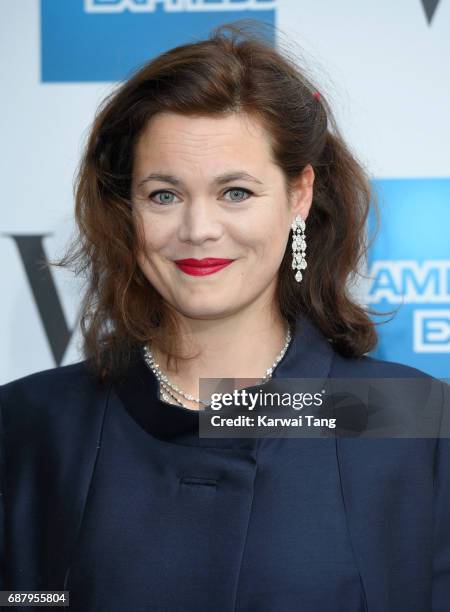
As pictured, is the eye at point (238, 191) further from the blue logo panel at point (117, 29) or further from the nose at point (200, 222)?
the blue logo panel at point (117, 29)

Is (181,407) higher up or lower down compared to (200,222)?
lower down

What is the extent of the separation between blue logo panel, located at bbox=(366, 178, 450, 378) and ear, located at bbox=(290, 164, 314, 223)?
0.44m

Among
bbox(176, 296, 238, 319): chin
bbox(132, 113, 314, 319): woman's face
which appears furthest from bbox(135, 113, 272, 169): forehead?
bbox(176, 296, 238, 319): chin

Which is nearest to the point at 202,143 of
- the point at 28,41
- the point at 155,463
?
the point at 155,463

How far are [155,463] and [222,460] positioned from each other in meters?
0.12

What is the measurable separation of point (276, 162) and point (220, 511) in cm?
62

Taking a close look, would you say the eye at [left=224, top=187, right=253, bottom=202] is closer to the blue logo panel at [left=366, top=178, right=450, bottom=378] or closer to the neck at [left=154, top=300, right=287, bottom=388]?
the neck at [left=154, top=300, right=287, bottom=388]

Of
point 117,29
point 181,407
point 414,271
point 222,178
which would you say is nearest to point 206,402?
point 181,407

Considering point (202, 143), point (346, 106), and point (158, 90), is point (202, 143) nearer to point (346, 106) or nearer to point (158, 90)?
point (158, 90)

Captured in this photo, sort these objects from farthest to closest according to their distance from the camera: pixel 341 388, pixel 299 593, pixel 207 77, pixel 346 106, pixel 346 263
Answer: pixel 346 106 < pixel 346 263 < pixel 341 388 < pixel 207 77 < pixel 299 593

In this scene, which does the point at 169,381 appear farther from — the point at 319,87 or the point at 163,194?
the point at 319,87

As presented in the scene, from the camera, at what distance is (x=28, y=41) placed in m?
2.29

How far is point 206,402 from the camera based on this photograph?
1771 mm

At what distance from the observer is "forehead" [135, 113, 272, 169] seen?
1635 millimetres
